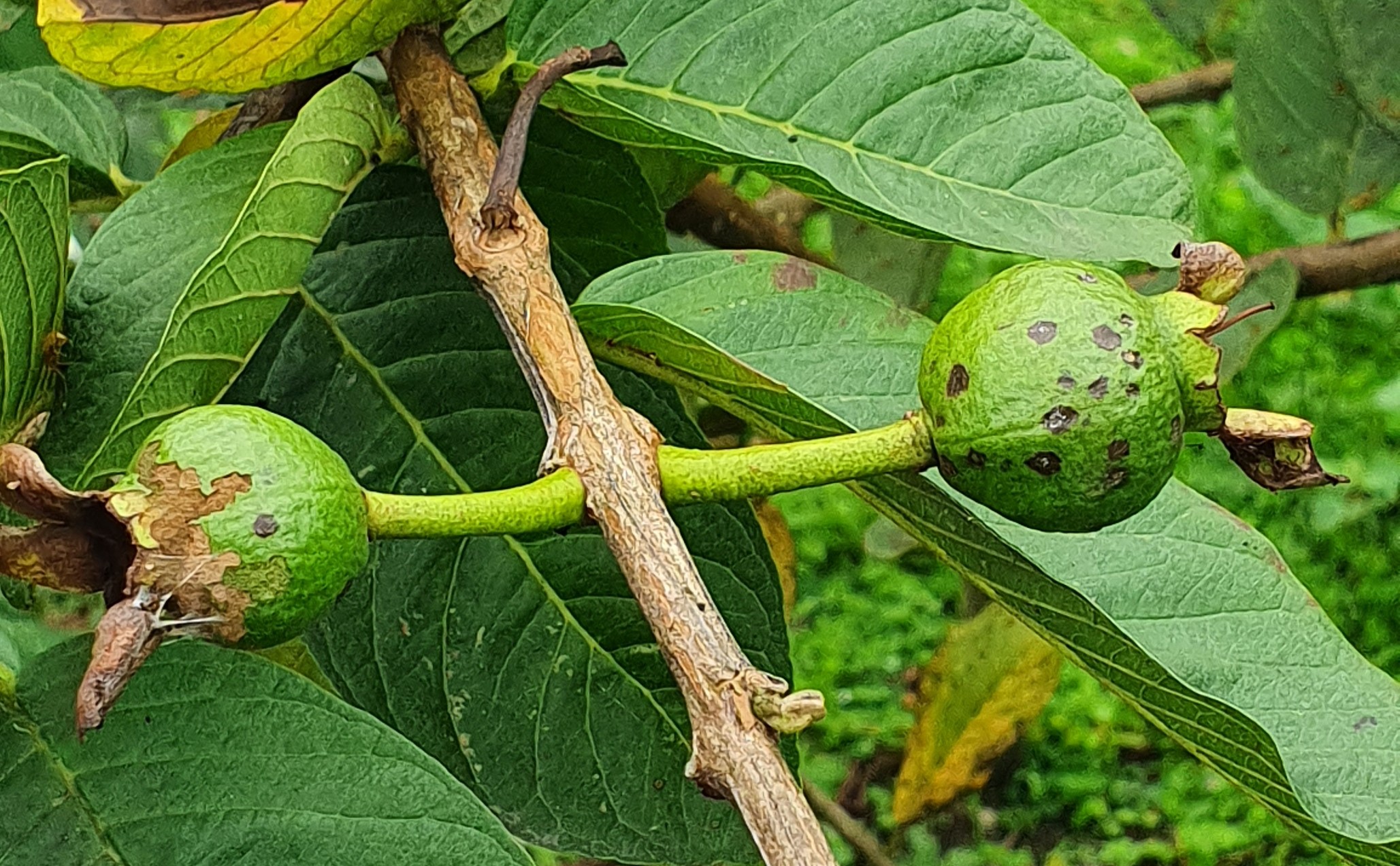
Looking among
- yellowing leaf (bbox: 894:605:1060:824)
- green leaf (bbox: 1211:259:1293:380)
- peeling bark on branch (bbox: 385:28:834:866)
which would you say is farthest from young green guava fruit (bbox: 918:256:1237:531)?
yellowing leaf (bbox: 894:605:1060:824)

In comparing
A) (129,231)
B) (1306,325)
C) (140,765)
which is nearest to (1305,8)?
(129,231)

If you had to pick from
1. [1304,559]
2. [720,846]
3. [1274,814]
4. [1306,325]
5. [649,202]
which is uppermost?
[649,202]

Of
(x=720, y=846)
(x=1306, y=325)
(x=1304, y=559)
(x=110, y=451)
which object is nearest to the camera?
(x=110, y=451)

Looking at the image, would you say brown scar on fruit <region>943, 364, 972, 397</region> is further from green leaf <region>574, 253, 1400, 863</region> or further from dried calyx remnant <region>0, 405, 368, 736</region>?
dried calyx remnant <region>0, 405, 368, 736</region>

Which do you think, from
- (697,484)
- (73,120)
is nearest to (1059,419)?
(697,484)

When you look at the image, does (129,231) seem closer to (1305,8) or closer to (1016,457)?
(1016,457)

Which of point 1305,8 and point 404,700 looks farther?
point 1305,8

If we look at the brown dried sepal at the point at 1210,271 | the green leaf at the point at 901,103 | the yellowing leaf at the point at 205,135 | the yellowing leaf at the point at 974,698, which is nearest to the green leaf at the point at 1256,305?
the green leaf at the point at 901,103
